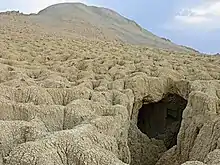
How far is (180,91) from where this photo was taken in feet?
27.7

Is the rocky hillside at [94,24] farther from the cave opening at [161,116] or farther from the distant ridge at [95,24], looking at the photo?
the cave opening at [161,116]

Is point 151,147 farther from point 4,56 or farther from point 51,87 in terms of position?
point 4,56

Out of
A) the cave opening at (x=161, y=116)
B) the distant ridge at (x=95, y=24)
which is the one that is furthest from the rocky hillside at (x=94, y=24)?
the cave opening at (x=161, y=116)

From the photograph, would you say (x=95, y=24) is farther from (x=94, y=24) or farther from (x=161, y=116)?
(x=161, y=116)

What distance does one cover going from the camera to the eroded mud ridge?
162 inches

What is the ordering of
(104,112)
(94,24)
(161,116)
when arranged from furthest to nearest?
1. (94,24)
2. (161,116)
3. (104,112)

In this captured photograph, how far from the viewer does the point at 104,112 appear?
571 centimetres

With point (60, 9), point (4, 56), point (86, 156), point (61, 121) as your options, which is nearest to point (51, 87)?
point (61, 121)

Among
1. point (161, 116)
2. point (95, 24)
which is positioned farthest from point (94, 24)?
point (161, 116)

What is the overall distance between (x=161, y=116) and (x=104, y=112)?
13.9 ft

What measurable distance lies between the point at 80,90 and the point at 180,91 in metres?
2.63

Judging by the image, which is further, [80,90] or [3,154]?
[80,90]

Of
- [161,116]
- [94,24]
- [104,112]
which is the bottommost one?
[161,116]

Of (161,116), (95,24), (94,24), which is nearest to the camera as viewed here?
(161,116)
